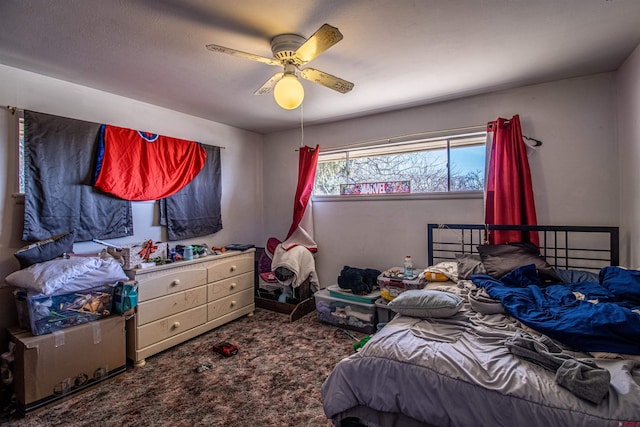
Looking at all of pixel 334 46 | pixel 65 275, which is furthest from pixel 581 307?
pixel 65 275

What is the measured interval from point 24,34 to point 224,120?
6.57 feet

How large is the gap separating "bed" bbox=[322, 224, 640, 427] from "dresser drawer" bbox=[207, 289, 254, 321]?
1.99m

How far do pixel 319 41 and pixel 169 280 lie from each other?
2.35 m

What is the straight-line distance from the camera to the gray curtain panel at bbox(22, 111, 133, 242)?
224cm

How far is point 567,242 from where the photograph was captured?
8.42 ft

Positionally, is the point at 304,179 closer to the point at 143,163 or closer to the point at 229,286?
the point at 229,286

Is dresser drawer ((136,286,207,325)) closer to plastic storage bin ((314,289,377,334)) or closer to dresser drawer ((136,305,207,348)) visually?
dresser drawer ((136,305,207,348))

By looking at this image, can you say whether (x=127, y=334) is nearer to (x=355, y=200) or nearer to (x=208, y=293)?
(x=208, y=293)

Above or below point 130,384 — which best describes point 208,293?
above

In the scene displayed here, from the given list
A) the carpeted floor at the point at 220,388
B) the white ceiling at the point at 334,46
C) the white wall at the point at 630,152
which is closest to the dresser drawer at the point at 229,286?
the carpeted floor at the point at 220,388

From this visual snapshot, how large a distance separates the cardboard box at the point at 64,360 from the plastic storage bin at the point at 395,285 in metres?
2.30

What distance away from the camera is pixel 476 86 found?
2.67m

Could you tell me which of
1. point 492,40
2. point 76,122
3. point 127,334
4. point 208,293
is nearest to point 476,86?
point 492,40

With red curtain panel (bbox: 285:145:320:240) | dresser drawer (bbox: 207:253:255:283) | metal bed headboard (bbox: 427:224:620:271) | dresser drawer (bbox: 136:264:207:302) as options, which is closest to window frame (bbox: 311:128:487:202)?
red curtain panel (bbox: 285:145:320:240)
